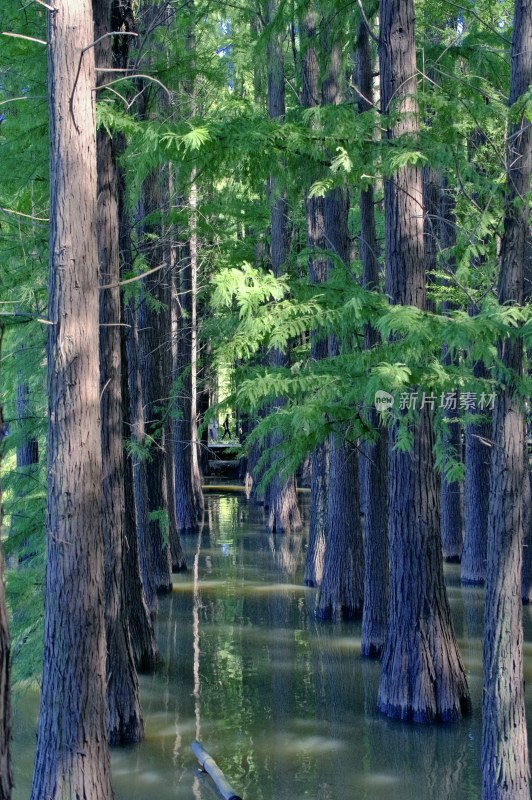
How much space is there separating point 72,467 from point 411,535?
4765 millimetres

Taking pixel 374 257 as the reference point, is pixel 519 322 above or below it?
below

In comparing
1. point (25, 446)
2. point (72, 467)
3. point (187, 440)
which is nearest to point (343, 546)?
point (72, 467)

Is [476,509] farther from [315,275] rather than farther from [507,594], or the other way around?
[507,594]

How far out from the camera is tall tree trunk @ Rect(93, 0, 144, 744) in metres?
10.1

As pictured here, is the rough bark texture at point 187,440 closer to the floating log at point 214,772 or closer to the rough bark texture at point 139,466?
the rough bark texture at point 139,466

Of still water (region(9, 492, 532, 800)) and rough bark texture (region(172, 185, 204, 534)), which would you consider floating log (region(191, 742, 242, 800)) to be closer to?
still water (region(9, 492, 532, 800))

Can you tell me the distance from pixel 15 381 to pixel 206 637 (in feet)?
15.9

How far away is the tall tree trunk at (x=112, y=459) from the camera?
10.1 metres

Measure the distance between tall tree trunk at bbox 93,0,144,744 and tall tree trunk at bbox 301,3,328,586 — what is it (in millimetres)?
6806

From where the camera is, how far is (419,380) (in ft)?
27.0

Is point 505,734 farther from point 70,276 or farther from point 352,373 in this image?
point 70,276

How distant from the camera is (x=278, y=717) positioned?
10789mm

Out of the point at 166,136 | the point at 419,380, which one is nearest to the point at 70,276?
the point at 166,136

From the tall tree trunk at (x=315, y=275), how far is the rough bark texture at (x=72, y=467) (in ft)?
31.0
